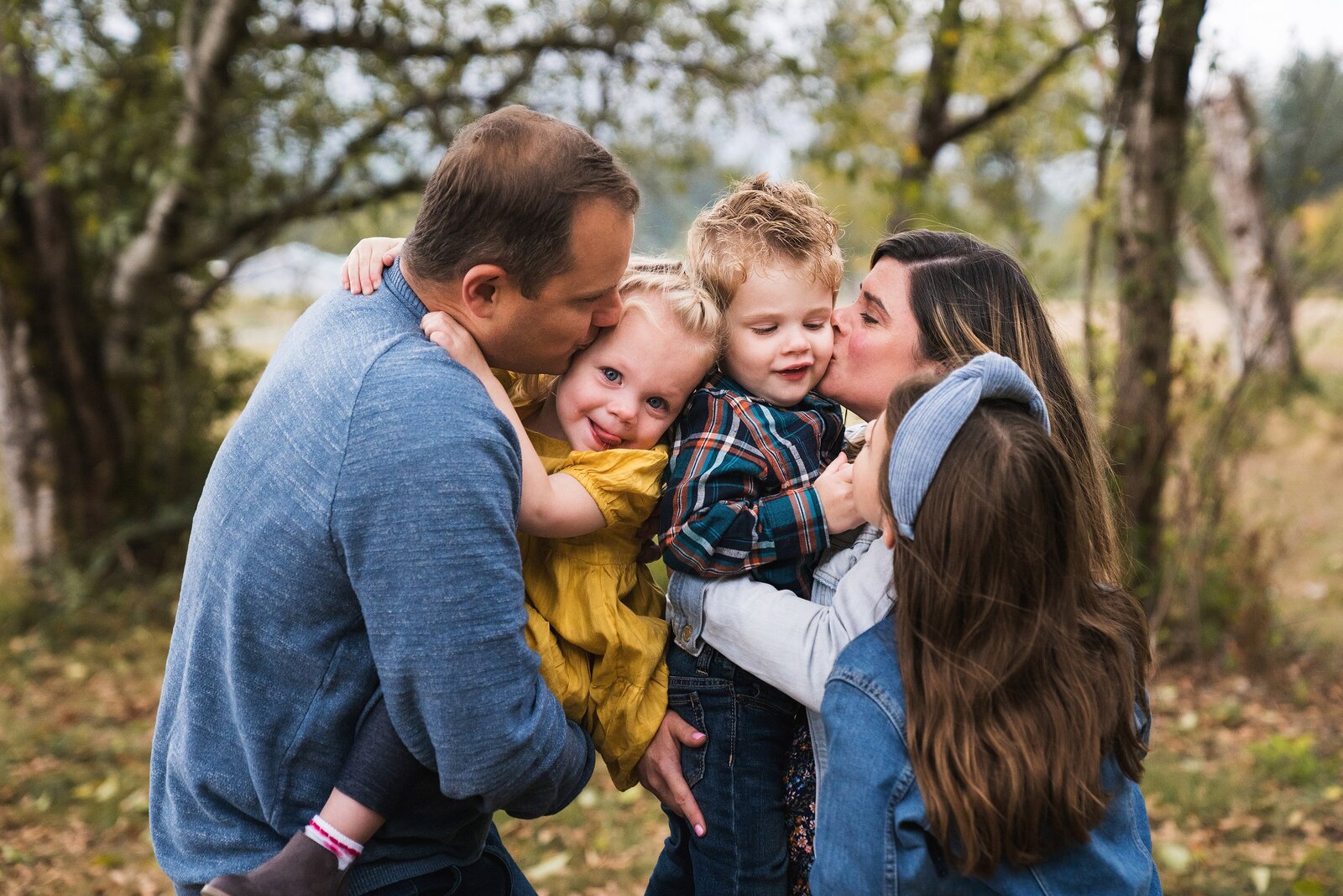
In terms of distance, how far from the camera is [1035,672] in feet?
6.61

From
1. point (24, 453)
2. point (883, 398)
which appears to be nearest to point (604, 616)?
point (883, 398)

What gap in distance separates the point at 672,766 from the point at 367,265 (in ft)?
3.99

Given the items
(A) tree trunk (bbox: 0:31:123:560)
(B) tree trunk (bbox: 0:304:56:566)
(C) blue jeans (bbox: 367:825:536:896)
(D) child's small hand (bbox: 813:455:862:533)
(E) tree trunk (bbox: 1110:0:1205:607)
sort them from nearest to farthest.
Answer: (C) blue jeans (bbox: 367:825:536:896), (D) child's small hand (bbox: 813:455:862:533), (E) tree trunk (bbox: 1110:0:1205:607), (A) tree trunk (bbox: 0:31:123:560), (B) tree trunk (bbox: 0:304:56:566)

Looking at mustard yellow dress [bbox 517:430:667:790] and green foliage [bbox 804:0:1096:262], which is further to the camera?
green foliage [bbox 804:0:1096:262]

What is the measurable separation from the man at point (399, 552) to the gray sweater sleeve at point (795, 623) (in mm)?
376

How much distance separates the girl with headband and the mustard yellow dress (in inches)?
18.4

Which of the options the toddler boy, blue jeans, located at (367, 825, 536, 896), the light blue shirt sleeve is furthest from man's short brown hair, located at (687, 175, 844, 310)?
blue jeans, located at (367, 825, 536, 896)

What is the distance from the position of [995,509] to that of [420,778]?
3.79 feet

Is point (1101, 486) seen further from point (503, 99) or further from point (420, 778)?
point (503, 99)

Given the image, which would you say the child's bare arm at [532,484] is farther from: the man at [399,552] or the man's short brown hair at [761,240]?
the man's short brown hair at [761,240]

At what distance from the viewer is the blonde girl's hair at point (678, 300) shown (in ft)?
7.86

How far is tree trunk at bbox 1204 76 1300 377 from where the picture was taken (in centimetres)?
629

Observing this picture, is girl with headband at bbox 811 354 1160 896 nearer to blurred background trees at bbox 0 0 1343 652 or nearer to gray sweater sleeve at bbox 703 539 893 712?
gray sweater sleeve at bbox 703 539 893 712

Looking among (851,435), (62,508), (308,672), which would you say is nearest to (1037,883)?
(851,435)
